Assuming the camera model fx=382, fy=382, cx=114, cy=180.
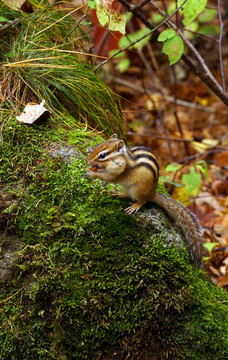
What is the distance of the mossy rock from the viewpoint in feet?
7.58

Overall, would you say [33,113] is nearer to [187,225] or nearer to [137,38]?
[187,225]

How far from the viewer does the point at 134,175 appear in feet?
8.63

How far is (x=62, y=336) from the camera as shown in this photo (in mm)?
2314

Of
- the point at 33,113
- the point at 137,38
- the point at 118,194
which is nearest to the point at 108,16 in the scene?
the point at 33,113

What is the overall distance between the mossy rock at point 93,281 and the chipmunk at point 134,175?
7 centimetres

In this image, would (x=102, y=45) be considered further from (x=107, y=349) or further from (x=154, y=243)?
(x=107, y=349)

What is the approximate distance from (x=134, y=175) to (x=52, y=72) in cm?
118

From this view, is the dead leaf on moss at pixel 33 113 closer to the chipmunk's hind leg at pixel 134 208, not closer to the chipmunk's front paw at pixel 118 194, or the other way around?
the chipmunk's front paw at pixel 118 194

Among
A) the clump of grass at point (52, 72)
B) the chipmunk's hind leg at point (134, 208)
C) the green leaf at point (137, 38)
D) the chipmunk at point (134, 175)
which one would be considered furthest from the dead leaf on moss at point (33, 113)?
the green leaf at point (137, 38)

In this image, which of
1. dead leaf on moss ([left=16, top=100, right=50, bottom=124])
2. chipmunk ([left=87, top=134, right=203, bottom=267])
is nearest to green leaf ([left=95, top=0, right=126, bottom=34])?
dead leaf on moss ([left=16, top=100, right=50, bottom=124])

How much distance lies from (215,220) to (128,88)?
415cm

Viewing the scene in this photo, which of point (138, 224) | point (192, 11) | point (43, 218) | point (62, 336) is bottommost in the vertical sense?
point (62, 336)

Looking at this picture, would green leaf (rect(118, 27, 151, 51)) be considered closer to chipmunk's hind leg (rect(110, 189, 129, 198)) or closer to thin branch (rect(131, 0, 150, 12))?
thin branch (rect(131, 0, 150, 12))

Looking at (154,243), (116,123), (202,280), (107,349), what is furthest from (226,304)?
(116,123)
